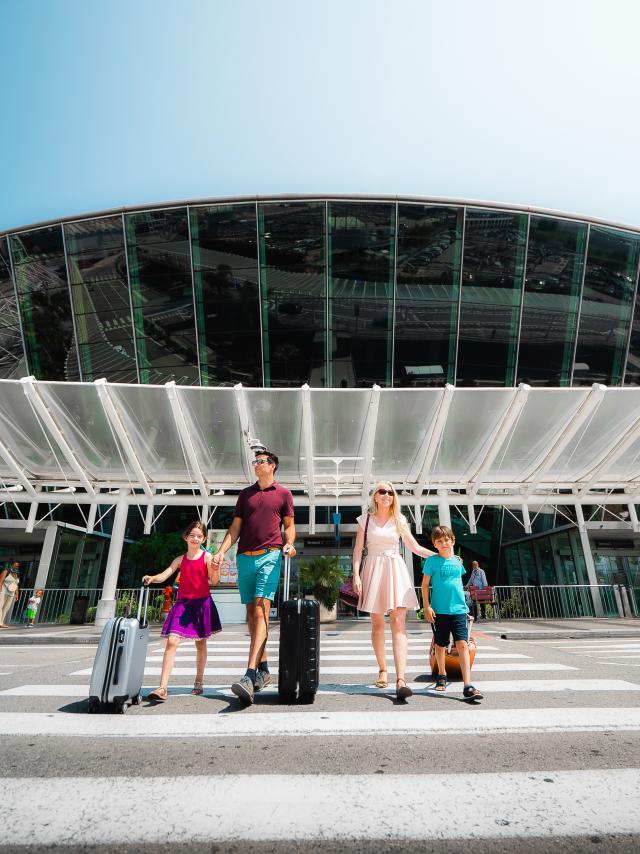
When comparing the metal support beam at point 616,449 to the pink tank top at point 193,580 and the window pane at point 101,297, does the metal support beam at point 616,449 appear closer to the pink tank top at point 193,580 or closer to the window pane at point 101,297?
the pink tank top at point 193,580

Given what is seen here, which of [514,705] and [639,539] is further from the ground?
[639,539]

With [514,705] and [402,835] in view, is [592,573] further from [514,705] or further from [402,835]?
[402,835]

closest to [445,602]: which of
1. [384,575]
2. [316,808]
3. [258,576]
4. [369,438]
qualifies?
[384,575]

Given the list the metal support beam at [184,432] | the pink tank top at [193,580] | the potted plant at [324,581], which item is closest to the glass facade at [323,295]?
the metal support beam at [184,432]

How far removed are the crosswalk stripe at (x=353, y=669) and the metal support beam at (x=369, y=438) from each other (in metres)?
8.24

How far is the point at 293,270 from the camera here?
21266mm

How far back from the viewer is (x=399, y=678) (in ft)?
13.8

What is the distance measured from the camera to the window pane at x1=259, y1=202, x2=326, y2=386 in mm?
21141

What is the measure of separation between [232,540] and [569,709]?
302 cm

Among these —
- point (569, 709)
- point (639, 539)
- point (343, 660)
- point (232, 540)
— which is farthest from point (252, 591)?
point (639, 539)

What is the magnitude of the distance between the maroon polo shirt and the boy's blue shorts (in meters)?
1.74

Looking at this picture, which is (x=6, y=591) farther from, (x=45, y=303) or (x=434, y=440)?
(x=434, y=440)

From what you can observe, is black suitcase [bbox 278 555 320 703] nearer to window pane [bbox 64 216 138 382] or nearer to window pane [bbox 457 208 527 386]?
window pane [bbox 457 208 527 386]

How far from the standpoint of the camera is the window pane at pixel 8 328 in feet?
74.0
